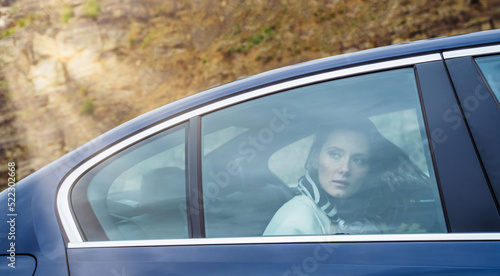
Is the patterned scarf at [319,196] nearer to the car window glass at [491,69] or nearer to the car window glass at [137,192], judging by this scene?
the car window glass at [137,192]

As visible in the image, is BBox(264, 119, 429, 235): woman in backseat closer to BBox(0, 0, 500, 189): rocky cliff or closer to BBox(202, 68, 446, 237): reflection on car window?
BBox(202, 68, 446, 237): reflection on car window

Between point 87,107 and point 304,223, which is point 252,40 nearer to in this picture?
point 87,107

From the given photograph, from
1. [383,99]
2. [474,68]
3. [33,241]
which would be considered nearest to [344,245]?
[383,99]

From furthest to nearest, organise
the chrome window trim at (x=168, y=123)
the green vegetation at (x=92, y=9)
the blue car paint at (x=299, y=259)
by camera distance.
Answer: the green vegetation at (x=92, y=9)
the chrome window trim at (x=168, y=123)
the blue car paint at (x=299, y=259)

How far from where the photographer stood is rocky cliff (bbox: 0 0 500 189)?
12531 mm

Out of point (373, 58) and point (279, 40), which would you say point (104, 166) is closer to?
point (373, 58)

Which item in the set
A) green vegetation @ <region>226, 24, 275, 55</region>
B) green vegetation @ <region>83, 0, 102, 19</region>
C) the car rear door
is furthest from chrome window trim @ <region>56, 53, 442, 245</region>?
green vegetation @ <region>83, 0, 102, 19</region>

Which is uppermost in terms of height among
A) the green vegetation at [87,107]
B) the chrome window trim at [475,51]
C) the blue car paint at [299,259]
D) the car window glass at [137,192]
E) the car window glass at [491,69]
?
the green vegetation at [87,107]

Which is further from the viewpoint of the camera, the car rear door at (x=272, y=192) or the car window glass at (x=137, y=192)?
the car window glass at (x=137, y=192)

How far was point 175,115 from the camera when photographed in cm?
148

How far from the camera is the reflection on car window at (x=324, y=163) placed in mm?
1322

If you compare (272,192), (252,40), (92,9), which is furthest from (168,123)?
(92,9)

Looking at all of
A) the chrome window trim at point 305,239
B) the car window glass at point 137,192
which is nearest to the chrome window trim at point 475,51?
the chrome window trim at point 305,239

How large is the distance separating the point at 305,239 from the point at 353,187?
0.85ft
